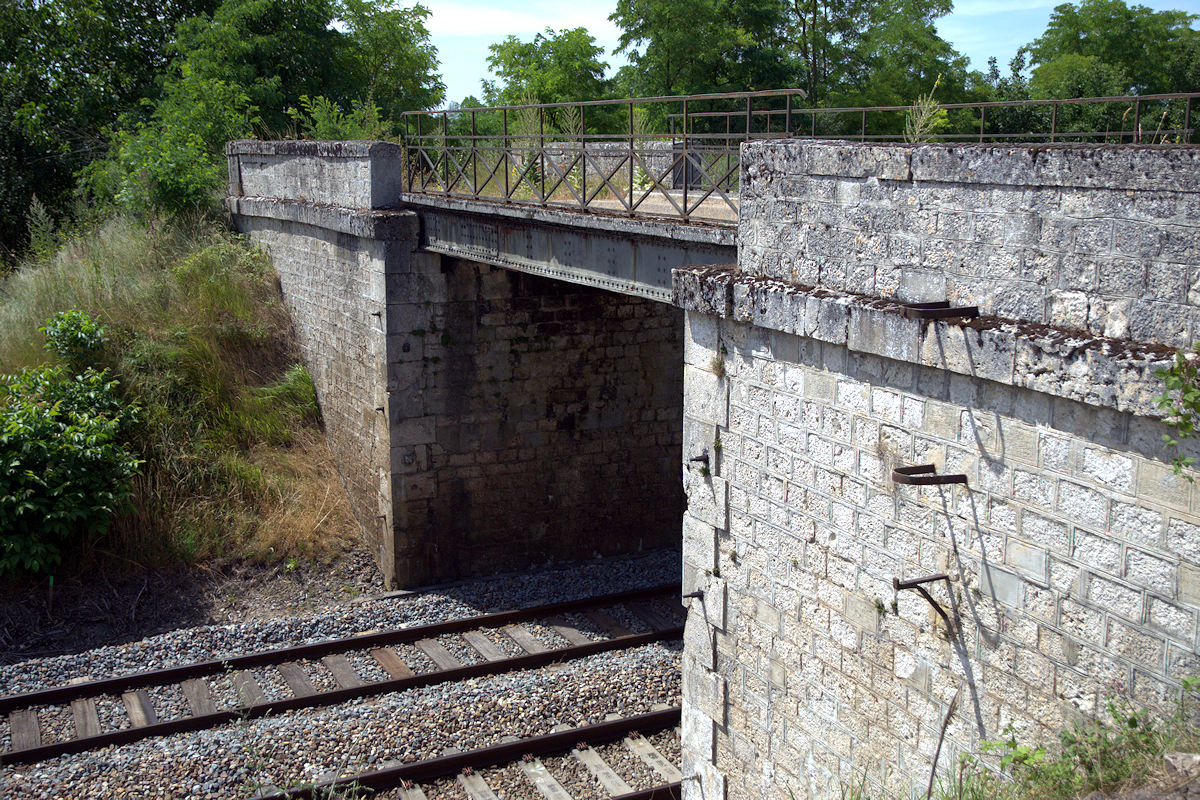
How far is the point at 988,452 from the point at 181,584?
10129 millimetres

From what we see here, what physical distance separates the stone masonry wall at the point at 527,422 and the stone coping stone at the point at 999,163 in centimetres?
683

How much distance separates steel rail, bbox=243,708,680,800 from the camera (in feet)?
25.9

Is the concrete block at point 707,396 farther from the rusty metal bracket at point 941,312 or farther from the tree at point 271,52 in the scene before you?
the tree at point 271,52

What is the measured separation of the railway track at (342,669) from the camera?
29.8 ft

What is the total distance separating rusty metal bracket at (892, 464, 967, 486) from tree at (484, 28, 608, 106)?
2552 cm

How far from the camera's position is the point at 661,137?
305 inches

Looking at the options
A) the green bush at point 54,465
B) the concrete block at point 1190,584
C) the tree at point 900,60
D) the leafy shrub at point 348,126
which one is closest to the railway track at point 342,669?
the green bush at point 54,465

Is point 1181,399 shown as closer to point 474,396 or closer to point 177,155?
point 474,396

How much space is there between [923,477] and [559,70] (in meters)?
26.9

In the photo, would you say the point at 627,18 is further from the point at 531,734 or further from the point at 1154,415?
the point at 1154,415

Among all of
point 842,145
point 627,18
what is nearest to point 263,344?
point 842,145

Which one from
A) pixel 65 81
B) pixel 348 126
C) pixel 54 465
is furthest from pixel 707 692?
pixel 65 81

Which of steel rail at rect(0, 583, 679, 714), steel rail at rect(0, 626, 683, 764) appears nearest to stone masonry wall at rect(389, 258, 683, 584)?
steel rail at rect(0, 583, 679, 714)

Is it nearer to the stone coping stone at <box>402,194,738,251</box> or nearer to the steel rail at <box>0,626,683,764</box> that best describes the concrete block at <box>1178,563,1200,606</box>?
the stone coping stone at <box>402,194,738,251</box>
